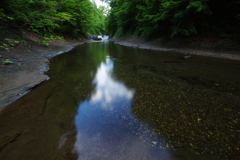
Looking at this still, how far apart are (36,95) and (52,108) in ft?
2.77

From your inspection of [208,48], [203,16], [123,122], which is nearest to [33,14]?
[123,122]

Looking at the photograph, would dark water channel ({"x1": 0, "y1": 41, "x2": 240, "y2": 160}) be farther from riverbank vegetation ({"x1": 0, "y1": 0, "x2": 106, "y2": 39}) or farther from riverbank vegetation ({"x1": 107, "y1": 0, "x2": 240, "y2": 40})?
riverbank vegetation ({"x1": 107, "y1": 0, "x2": 240, "y2": 40})

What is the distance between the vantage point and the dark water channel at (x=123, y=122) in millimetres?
1572

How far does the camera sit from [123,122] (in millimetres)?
2154

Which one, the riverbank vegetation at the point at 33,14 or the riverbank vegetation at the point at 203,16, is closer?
the riverbank vegetation at the point at 33,14

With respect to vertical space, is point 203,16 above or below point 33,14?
above

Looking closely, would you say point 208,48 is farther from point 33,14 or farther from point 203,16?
point 33,14

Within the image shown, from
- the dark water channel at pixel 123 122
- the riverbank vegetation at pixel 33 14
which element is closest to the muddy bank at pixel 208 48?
the dark water channel at pixel 123 122

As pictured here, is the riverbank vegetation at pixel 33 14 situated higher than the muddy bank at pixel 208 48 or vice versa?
the riverbank vegetation at pixel 33 14

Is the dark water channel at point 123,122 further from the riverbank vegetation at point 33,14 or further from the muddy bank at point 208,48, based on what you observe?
the riverbank vegetation at point 33,14

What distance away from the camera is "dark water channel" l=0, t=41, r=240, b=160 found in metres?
1.57

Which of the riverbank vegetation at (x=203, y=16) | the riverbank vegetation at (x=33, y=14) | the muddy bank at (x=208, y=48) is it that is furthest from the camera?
the riverbank vegetation at (x=203, y=16)

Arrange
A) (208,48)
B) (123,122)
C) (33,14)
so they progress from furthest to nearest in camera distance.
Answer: (208,48) → (33,14) → (123,122)

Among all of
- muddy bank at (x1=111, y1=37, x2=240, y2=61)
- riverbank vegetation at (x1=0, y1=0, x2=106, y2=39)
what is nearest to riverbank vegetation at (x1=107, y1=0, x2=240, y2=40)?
muddy bank at (x1=111, y1=37, x2=240, y2=61)
